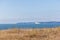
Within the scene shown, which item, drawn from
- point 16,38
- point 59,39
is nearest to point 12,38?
point 16,38

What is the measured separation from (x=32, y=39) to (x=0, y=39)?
191 centimetres

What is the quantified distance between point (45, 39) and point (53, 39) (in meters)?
0.46

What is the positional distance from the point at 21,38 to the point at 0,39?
4.14 ft

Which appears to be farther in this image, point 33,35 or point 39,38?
point 33,35

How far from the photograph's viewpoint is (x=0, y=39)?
949cm

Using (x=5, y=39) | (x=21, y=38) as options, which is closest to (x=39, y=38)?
(x=21, y=38)

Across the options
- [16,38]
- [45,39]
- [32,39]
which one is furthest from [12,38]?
[45,39]

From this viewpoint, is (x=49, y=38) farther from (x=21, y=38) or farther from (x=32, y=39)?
(x=21, y=38)

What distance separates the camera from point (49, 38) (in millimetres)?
9406

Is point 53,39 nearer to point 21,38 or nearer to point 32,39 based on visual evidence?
point 32,39

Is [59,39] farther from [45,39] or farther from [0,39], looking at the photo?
[0,39]

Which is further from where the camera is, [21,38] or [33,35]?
[33,35]

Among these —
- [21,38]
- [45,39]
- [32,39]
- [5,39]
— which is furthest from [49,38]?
[5,39]

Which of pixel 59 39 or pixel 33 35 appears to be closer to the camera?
pixel 59 39
